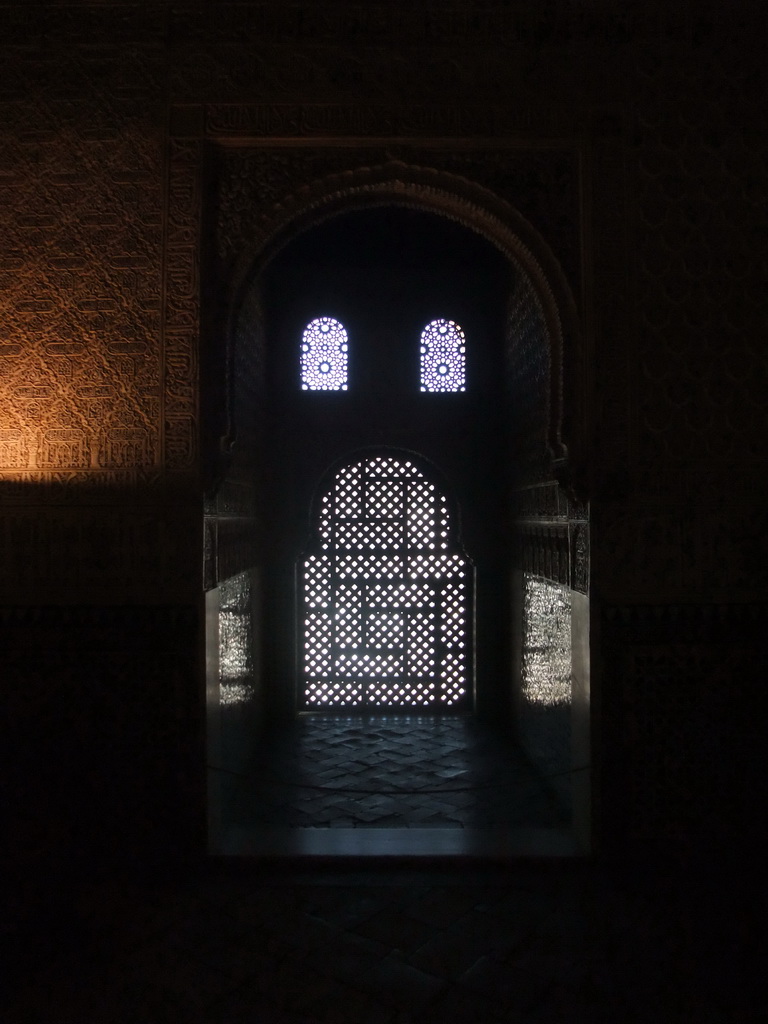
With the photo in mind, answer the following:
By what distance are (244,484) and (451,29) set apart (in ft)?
9.70

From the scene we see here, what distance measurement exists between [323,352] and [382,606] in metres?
2.26

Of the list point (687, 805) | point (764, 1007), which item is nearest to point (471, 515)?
point (687, 805)

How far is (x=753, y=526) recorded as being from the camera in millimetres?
3451

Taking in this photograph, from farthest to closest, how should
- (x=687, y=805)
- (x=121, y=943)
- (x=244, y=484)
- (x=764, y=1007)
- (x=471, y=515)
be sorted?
(x=471, y=515), (x=244, y=484), (x=687, y=805), (x=121, y=943), (x=764, y=1007)

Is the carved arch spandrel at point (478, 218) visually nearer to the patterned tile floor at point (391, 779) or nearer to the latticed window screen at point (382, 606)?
the patterned tile floor at point (391, 779)

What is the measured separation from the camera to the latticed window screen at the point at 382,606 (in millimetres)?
6156

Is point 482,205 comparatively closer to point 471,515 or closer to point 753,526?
point 753,526

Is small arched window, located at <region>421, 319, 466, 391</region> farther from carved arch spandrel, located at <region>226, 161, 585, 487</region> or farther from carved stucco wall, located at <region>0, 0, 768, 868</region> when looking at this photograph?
carved stucco wall, located at <region>0, 0, 768, 868</region>

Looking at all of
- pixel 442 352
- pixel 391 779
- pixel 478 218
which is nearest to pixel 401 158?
pixel 478 218

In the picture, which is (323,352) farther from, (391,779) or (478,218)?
(391,779)

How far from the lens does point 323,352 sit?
623 centimetres

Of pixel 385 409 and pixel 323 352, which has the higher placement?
pixel 323 352

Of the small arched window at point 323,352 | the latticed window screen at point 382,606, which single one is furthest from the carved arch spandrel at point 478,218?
the latticed window screen at point 382,606

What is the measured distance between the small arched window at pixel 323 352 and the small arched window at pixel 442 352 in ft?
2.29
